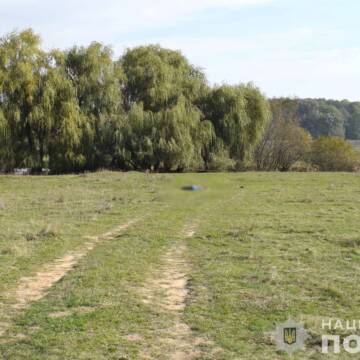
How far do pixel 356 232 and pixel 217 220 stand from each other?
11.4ft

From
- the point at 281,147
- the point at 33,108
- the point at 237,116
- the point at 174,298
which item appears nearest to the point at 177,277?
the point at 174,298

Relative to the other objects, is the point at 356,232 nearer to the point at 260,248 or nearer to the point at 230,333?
the point at 260,248

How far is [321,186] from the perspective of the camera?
77.4 ft

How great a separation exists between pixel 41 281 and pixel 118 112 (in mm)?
25438

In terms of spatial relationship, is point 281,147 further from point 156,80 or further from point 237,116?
point 156,80

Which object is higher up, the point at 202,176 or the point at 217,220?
the point at 202,176

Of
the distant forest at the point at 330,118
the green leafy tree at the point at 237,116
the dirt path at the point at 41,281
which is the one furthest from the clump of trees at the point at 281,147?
the dirt path at the point at 41,281

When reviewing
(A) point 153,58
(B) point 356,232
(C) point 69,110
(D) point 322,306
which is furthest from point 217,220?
(A) point 153,58

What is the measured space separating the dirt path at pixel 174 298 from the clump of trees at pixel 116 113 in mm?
21641

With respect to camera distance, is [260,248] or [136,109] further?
[136,109]

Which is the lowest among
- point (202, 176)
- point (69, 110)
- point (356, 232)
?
point (356, 232)

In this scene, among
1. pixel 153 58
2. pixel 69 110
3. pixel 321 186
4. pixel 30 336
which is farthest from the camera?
pixel 153 58

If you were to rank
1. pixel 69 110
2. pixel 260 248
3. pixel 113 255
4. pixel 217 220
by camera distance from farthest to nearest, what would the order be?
pixel 69 110 < pixel 217 220 < pixel 260 248 < pixel 113 255

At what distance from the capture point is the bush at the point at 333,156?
40594mm
